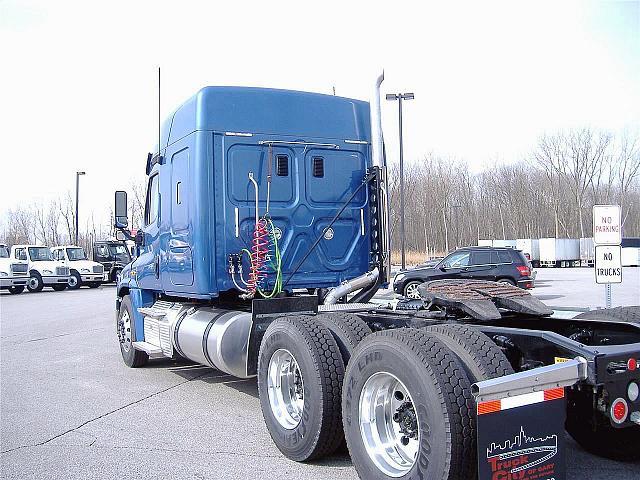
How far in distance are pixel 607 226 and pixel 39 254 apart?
99.4 feet

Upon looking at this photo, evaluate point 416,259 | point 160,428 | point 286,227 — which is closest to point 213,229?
point 286,227

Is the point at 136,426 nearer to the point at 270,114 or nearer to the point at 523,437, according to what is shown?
the point at 270,114

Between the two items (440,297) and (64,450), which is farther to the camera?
(64,450)

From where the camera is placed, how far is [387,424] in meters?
4.25

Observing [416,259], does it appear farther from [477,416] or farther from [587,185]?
[477,416]

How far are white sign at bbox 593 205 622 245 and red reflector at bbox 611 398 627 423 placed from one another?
6.05 metres

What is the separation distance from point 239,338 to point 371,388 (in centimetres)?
254

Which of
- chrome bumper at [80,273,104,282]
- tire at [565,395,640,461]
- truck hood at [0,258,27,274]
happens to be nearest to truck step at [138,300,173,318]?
tire at [565,395,640,461]

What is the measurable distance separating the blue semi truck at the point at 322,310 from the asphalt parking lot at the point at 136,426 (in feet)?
1.03

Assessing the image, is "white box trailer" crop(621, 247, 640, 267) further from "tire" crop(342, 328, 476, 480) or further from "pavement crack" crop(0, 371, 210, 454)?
"tire" crop(342, 328, 476, 480)

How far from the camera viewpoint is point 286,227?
7.39 metres

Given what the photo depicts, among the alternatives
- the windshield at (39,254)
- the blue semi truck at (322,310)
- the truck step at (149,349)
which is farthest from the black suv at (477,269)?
the windshield at (39,254)

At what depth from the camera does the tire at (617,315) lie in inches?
194

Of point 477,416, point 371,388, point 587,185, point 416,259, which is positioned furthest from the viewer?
point 587,185
